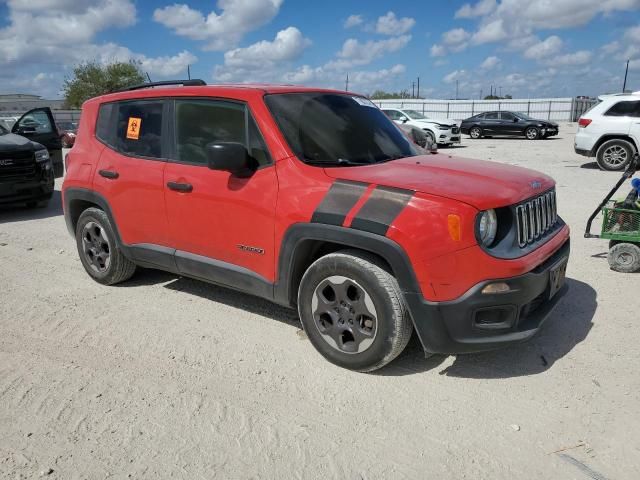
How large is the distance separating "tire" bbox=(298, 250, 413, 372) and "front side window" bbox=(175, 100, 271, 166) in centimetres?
89

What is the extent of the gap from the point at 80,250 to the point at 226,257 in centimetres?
213

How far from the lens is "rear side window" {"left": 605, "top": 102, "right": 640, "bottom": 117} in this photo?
1238 centimetres

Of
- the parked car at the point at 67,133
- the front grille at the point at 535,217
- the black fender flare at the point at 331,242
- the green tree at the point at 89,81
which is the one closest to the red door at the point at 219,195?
the black fender flare at the point at 331,242

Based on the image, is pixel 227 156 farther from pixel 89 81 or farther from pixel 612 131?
pixel 89 81

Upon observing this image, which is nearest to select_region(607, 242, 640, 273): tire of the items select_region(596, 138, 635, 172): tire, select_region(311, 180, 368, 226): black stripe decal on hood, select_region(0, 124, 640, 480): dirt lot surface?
Answer: select_region(0, 124, 640, 480): dirt lot surface

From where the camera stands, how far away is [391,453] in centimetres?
258

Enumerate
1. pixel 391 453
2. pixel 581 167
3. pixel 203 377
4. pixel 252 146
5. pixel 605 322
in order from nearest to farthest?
pixel 391 453
pixel 203 377
pixel 252 146
pixel 605 322
pixel 581 167

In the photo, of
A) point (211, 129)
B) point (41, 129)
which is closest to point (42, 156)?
point (41, 129)

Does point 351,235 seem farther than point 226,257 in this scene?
No

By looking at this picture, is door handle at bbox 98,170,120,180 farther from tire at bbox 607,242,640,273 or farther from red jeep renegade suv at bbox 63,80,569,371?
tire at bbox 607,242,640,273

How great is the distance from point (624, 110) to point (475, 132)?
548 inches

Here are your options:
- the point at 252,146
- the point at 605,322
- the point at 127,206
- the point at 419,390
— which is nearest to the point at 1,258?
the point at 127,206

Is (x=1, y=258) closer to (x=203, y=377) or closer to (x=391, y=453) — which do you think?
(x=203, y=377)

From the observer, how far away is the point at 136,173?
4262 mm
